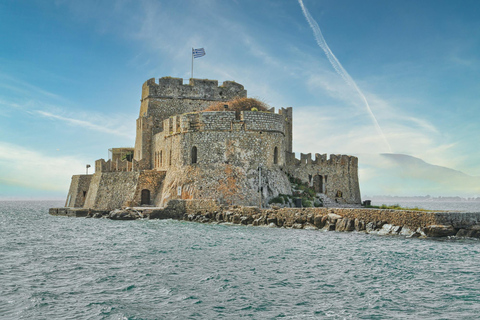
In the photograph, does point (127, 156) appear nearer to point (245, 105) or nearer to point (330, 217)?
point (245, 105)

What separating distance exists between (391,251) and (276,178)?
14124 mm

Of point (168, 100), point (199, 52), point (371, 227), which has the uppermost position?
point (199, 52)

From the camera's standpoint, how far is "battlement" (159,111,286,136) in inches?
1186

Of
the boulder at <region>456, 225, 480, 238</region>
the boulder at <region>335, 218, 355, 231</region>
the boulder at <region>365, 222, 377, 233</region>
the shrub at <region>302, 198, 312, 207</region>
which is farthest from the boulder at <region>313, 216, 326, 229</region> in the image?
the shrub at <region>302, 198, 312, 207</region>

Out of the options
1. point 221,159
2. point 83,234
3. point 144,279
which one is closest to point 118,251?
point 144,279

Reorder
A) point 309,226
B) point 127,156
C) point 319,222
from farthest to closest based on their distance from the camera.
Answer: point 127,156
point 309,226
point 319,222

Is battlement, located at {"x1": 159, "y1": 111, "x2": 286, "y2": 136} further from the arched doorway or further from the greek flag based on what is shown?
the greek flag

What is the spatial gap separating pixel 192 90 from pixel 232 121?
1071cm

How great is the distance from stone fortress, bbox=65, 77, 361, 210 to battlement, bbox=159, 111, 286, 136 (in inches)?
2.4


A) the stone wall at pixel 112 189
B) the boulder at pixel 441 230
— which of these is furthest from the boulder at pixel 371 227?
the stone wall at pixel 112 189

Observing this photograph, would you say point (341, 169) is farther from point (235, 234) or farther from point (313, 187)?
point (235, 234)

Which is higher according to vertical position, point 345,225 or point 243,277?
point 345,225

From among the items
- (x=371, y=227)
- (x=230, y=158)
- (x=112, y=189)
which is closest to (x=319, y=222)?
(x=371, y=227)

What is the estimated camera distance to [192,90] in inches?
1565
